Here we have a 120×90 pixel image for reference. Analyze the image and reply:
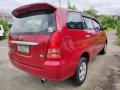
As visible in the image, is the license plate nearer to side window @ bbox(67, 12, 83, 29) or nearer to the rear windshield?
the rear windshield

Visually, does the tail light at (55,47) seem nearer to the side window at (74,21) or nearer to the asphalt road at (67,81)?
the side window at (74,21)

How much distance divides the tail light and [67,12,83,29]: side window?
44 cm

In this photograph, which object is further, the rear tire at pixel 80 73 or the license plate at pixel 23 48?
the rear tire at pixel 80 73

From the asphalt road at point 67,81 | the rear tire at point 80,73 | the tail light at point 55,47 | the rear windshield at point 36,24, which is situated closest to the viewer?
the tail light at point 55,47

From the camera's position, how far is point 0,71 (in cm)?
508

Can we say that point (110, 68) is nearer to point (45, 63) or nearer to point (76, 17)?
point (76, 17)

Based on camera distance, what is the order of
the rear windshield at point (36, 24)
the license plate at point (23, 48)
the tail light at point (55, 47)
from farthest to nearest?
the license plate at point (23, 48) < the rear windshield at point (36, 24) < the tail light at point (55, 47)

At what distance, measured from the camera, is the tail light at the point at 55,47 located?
2.97m

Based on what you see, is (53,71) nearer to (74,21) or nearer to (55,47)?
(55,47)

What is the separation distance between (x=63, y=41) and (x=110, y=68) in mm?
2786

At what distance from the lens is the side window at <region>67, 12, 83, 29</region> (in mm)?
3381

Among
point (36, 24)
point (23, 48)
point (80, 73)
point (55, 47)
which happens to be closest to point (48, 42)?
point (55, 47)

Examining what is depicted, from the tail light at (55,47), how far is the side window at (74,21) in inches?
17.5

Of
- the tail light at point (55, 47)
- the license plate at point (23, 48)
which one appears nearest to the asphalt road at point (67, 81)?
the license plate at point (23, 48)
